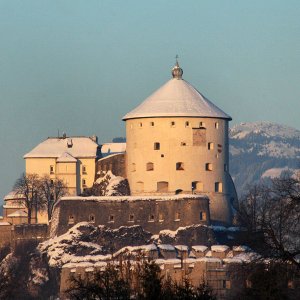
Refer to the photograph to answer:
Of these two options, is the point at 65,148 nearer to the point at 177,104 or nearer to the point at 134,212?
the point at 177,104

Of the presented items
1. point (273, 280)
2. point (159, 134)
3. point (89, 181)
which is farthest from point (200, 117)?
point (273, 280)

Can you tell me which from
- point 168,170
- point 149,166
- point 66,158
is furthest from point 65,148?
point 168,170

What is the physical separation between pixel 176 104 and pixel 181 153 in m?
4.19

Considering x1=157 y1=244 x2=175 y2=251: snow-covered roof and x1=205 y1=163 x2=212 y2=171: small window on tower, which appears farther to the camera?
x1=205 y1=163 x2=212 y2=171: small window on tower

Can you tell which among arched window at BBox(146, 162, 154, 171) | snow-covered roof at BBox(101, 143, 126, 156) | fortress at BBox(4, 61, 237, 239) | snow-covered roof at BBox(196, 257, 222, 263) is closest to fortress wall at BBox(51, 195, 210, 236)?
fortress at BBox(4, 61, 237, 239)

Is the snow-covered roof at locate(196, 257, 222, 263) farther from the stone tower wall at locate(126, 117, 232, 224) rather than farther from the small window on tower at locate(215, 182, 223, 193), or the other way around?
the small window on tower at locate(215, 182, 223, 193)

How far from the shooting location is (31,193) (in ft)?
405

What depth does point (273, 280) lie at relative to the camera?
2298 inches

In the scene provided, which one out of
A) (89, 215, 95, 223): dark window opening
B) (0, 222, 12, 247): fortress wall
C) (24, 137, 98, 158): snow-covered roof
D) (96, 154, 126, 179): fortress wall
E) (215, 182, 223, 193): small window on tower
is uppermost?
(24, 137, 98, 158): snow-covered roof

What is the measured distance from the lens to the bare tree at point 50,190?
122 meters

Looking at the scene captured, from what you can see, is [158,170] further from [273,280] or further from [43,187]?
[273,280]

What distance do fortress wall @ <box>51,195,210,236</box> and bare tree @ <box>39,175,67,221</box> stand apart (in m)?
9.00

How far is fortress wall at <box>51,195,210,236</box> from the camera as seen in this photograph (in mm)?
110250

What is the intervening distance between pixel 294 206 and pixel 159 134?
60.6 meters
